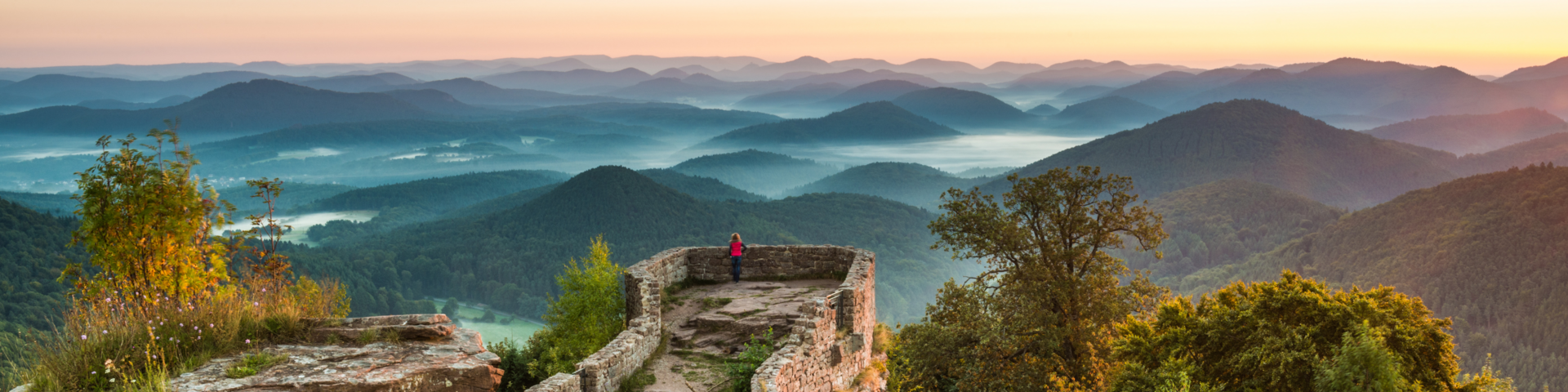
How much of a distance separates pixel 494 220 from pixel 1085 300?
185 m

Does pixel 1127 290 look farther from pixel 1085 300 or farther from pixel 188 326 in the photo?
pixel 188 326

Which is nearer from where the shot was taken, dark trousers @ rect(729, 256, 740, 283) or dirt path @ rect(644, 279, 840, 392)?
dirt path @ rect(644, 279, 840, 392)

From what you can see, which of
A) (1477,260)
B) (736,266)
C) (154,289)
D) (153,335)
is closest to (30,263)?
(154,289)

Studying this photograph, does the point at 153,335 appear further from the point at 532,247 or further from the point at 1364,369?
the point at 532,247

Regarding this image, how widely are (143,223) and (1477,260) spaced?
642 ft

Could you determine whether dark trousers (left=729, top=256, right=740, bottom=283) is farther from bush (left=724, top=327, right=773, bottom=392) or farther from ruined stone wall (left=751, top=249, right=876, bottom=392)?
bush (left=724, top=327, right=773, bottom=392)

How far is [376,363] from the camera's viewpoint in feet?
51.6

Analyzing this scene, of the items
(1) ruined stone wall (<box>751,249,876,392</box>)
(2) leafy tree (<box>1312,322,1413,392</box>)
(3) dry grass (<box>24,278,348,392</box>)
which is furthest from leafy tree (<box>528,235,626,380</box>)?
(2) leafy tree (<box>1312,322,1413,392</box>)

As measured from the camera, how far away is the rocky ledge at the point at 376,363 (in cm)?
1453

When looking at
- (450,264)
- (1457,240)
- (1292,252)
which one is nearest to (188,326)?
(450,264)

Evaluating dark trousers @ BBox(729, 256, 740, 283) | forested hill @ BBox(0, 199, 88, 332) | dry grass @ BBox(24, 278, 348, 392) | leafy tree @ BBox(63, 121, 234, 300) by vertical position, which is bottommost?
forested hill @ BBox(0, 199, 88, 332)

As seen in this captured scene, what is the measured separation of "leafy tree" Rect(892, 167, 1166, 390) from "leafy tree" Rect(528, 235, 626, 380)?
8.82 meters

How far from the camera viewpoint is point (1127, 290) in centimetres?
2783

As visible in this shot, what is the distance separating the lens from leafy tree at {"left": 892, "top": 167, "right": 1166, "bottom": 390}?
86.0 feet
